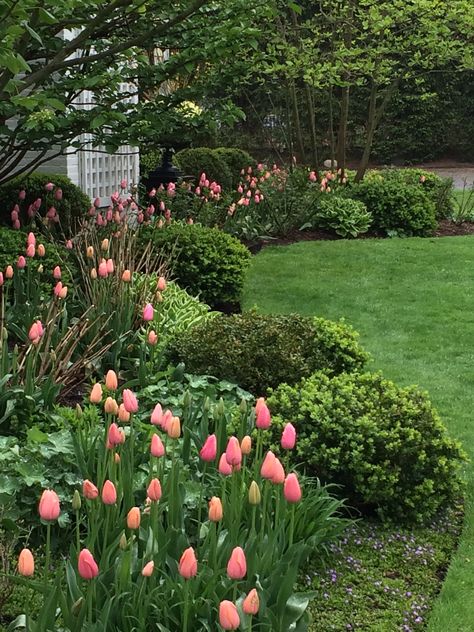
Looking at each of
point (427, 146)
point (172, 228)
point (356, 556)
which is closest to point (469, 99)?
point (427, 146)

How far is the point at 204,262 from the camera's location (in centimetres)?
718

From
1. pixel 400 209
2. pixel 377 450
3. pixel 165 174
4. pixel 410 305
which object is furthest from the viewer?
pixel 400 209

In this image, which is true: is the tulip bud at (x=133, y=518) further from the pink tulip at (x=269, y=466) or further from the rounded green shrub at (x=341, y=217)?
the rounded green shrub at (x=341, y=217)

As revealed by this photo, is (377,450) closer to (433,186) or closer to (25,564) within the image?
(25,564)

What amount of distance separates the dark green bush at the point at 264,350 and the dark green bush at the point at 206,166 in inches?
328

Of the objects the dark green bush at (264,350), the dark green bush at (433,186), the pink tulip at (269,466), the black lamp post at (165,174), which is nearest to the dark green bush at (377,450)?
the dark green bush at (264,350)

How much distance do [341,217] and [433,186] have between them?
118 inches

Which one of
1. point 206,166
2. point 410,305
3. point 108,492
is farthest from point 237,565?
point 206,166

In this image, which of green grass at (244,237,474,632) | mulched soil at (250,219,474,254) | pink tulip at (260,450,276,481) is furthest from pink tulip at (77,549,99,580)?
mulched soil at (250,219,474,254)

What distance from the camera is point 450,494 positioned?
3.76 m

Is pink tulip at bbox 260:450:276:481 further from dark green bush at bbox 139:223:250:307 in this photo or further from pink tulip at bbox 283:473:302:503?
dark green bush at bbox 139:223:250:307

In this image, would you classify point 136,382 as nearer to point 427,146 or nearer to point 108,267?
point 108,267

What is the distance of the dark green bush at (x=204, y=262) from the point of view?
723cm

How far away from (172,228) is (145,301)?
2.27 metres
